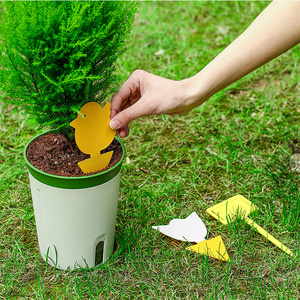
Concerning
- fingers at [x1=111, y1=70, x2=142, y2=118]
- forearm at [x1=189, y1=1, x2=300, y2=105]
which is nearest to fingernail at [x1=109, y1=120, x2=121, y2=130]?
fingers at [x1=111, y1=70, x2=142, y2=118]

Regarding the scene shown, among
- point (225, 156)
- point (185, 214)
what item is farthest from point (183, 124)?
point (185, 214)

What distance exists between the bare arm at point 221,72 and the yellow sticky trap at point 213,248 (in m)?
0.60

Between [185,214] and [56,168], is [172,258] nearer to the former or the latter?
[185,214]

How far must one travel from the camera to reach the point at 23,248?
1.83 meters

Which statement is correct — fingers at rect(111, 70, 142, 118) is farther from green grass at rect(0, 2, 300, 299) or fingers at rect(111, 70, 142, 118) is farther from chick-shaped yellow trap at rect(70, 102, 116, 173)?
green grass at rect(0, 2, 300, 299)

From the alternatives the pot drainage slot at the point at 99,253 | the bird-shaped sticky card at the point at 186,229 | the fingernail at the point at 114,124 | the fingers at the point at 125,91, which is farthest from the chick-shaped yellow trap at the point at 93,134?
the bird-shaped sticky card at the point at 186,229

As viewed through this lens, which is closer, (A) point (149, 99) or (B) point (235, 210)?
(A) point (149, 99)

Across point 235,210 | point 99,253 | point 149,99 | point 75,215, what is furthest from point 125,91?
point 235,210

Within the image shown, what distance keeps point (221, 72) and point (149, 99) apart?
31 centimetres

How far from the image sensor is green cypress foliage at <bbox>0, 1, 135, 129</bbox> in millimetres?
1388

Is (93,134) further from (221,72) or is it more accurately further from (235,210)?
(235,210)

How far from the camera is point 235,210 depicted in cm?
204

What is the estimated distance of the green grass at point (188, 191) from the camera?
1.68m

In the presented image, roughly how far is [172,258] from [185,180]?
55 cm
